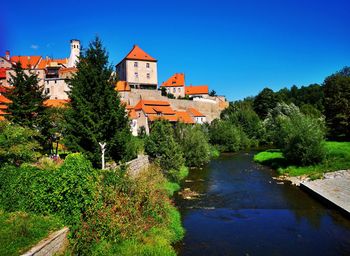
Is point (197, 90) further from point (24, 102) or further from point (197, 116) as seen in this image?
point (24, 102)

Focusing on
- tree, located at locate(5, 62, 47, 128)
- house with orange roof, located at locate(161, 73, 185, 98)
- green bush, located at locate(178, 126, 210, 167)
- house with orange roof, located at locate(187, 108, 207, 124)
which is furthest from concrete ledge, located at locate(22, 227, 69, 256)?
house with orange roof, located at locate(161, 73, 185, 98)

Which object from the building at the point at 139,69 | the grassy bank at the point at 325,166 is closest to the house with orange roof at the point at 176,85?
the building at the point at 139,69

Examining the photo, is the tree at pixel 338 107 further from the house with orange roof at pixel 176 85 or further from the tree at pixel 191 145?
the house with orange roof at pixel 176 85

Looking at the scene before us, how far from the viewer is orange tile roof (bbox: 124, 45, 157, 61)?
63656mm

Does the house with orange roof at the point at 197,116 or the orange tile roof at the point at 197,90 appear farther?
the orange tile roof at the point at 197,90

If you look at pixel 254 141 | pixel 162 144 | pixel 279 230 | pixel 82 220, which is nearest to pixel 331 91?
pixel 254 141

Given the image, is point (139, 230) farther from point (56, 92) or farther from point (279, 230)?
point (56, 92)

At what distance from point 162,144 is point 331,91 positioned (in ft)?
111

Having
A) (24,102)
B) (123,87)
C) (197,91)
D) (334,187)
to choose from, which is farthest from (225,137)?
(197,91)

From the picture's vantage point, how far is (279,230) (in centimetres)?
1495

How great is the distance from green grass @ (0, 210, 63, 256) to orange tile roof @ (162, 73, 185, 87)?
72.8m

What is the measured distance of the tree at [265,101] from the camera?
74.1 meters

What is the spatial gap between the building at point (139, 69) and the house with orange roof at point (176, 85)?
15.3 metres

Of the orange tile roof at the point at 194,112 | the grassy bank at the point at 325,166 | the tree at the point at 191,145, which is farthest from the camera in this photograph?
the orange tile roof at the point at 194,112
